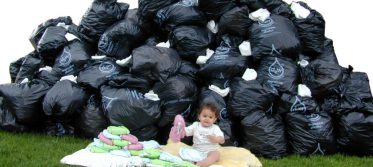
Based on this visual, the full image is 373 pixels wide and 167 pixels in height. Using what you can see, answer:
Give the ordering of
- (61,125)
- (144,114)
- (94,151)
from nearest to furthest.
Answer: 1. (94,151)
2. (144,114)
3. (61,125)

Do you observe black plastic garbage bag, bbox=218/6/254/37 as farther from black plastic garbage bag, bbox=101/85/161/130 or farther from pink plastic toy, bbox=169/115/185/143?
pink plastic toy, bbox=169/115/185/143

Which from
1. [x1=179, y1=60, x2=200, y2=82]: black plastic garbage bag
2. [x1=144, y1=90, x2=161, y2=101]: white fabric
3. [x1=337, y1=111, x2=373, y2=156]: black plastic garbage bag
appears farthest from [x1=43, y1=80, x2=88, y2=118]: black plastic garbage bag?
[x1=337, y1=111, x2=373, y2=156]: black plastic garbage bag

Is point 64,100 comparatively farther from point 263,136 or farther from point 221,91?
point 263,136

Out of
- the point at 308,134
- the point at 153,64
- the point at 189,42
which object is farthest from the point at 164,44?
the point at 308,134

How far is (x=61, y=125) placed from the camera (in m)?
7.63

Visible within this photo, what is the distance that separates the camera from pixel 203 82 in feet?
24.9

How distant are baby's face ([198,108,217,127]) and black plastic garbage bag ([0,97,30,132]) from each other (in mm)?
2344

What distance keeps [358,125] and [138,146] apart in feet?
7.96

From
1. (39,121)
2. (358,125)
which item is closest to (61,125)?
(39,121)

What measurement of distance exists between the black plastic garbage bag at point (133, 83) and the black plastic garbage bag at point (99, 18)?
1155 millimetres

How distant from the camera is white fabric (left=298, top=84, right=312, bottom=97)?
7.38m

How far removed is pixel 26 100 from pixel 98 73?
2.82 feet

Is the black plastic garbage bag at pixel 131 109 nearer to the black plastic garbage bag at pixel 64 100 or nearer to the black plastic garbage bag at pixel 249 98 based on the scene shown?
the black plastic garbage bag at pixel 64 100

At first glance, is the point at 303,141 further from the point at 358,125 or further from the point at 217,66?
the point at 217,66
